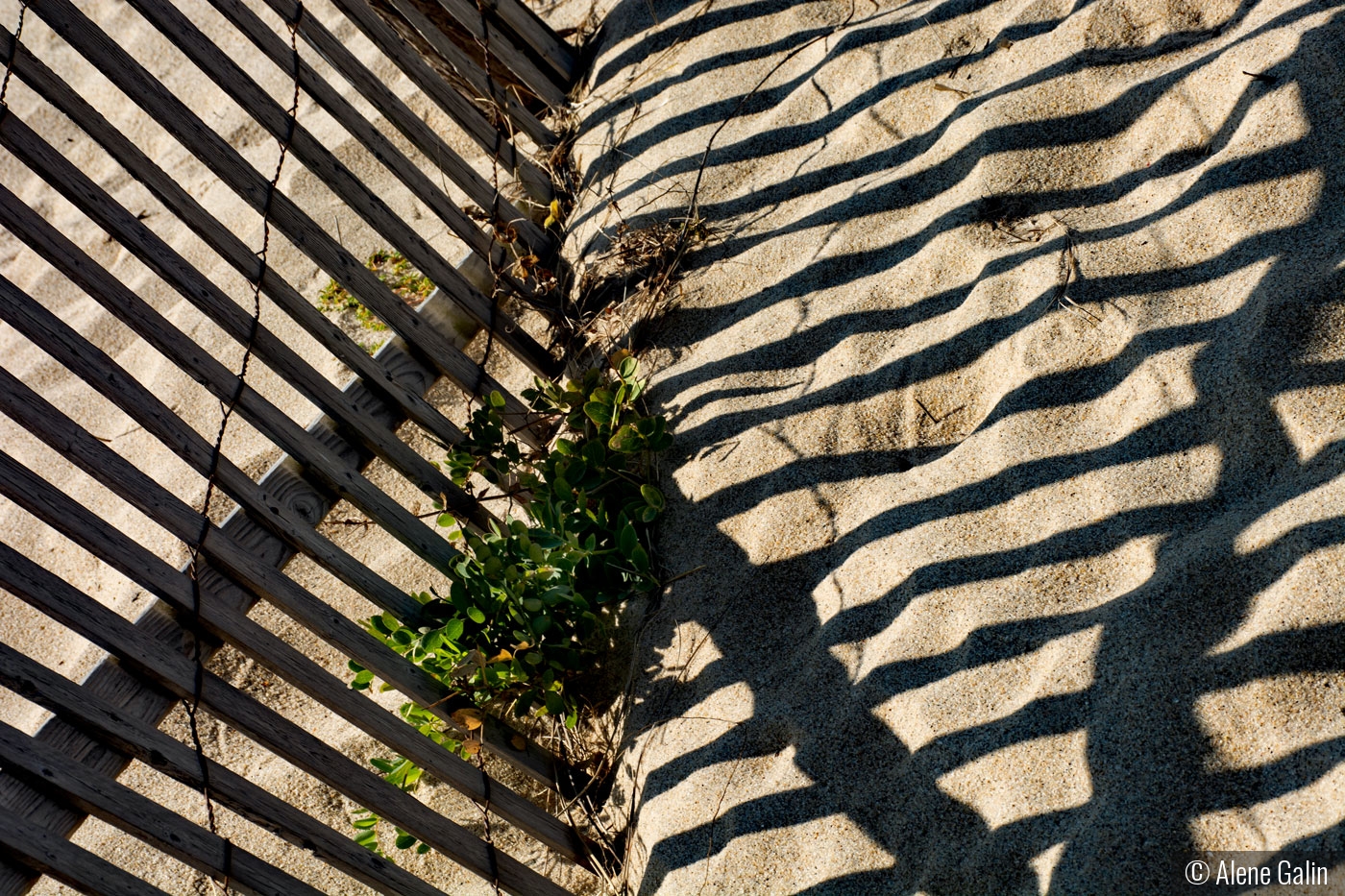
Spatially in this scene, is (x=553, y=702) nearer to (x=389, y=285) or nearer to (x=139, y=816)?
(x=139, y=816)

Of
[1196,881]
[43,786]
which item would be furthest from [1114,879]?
[43,786]

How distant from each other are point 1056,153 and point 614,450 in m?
1.21

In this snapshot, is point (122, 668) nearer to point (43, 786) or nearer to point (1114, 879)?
point (43, 786)

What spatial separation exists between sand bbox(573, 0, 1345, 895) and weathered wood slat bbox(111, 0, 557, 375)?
0.40 meters

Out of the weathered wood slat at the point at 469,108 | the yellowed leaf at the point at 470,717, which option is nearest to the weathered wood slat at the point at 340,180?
the weathered wood slat at the point at 469,108

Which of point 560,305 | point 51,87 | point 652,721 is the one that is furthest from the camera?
point 560,305

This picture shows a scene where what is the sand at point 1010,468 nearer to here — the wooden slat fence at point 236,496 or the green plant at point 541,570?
the green plant at point 541,570

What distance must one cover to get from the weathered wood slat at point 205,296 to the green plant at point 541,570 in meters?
0.14

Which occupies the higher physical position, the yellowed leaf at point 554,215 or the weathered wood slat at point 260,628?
the yellowed leaf at point 554,215

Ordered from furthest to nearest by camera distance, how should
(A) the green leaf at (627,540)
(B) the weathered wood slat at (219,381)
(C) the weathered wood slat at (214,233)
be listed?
(A) the green leaf at (627,540) < (C) the weathered wood slat at (214,233) < (B) the weathered wood slat at (219,381)

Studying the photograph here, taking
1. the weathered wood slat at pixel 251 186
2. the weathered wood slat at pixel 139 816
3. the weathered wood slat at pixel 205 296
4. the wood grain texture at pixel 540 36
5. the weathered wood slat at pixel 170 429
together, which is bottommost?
the weathered wood slat at pixel 139 816

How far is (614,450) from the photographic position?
2195mm

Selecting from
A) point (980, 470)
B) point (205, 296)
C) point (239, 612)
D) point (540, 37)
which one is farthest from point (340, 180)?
point (980, 470)

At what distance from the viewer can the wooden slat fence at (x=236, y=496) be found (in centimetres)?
150
